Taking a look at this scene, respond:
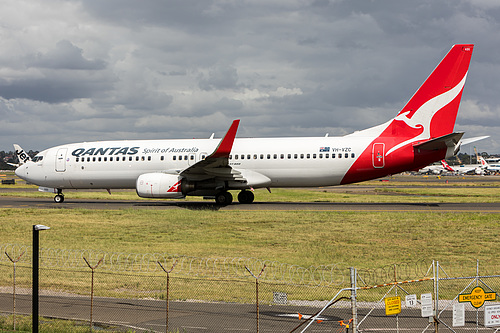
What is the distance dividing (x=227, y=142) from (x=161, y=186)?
557 centimetres

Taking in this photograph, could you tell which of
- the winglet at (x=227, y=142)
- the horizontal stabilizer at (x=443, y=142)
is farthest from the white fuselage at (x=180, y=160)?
the winglet at (x=227, y=142)

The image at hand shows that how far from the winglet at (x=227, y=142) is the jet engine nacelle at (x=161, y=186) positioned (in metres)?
3.55

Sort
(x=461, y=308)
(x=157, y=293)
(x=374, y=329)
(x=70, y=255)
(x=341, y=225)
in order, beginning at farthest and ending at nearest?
(x=341, y=225), (x=70, y=255), (x=157, y=293), (x=374, y=329), (x=461, y=308)

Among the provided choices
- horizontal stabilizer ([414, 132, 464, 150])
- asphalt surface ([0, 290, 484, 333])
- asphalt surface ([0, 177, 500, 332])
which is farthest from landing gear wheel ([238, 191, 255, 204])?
asphalt surface ([0, 290, 484, 333])

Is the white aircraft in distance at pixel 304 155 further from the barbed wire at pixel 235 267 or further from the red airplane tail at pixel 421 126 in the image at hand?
the barbed wire at pixel 235 267

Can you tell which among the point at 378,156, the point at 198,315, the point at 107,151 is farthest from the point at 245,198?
the point at 198,315

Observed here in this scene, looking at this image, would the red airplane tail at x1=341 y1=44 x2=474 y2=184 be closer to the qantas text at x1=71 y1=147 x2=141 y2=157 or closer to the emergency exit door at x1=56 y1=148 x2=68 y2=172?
the qantas text at x1=71 y1=147 x2=141 y2=157

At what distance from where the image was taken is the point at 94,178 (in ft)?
138

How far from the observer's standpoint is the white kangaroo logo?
120 feet

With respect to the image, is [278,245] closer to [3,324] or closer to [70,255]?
[70,255]

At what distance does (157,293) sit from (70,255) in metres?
6.35

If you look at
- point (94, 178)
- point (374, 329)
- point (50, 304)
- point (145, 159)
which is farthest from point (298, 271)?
point (94, 178)

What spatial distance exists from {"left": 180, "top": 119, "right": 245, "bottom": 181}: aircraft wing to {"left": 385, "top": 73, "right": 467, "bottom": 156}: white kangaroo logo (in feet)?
33.2

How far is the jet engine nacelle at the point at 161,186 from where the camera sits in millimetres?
36812
